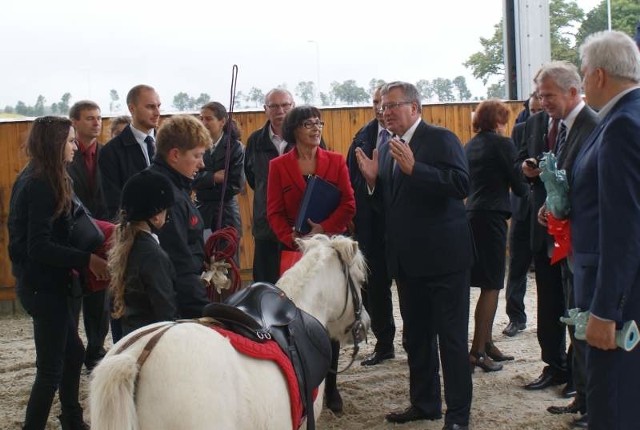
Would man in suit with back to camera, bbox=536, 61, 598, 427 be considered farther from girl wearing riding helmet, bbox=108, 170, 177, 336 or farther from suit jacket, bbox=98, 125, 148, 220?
suit jacket, bbox=98, 125, 148, 220

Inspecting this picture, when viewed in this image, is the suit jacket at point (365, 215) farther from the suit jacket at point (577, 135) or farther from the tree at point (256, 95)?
the tree at point (256, 95)

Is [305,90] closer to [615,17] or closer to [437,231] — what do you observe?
[615,17]

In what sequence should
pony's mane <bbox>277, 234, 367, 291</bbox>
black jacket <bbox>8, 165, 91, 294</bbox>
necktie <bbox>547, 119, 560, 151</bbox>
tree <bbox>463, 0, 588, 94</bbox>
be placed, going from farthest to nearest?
tree <bbox>463, 0, 588, 94</bbox> < necktie <bbox>547, 119, 560, 151</bbox> < black jacket <bbox>8, 165, 91, 294</bbox> < pony's mane <bbox>277, 234, 367, 291</bbox>

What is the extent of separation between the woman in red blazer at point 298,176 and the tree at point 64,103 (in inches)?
219

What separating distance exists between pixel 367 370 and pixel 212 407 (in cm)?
346

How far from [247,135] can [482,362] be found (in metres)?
4.11

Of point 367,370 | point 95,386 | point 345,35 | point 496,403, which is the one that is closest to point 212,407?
point 95,386

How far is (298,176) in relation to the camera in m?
4.79

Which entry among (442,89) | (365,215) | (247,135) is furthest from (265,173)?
(442,89)

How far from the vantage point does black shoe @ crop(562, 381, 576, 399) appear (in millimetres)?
4938

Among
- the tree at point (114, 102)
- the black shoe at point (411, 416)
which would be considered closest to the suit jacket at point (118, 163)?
the black shoe at point (411, 416)

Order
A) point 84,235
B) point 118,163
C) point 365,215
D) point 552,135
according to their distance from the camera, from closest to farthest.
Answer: point 84,235 → point 552,135 → point 118,163 → point 365,215

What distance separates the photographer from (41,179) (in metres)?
3.81

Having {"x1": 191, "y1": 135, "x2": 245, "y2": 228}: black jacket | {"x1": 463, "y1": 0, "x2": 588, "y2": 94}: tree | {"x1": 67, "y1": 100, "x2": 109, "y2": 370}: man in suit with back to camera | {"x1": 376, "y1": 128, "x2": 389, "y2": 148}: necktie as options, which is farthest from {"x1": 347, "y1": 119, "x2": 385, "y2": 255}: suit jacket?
{"x1": 463, "y1": 0, "x2": 588, "y2": 94}: tree
